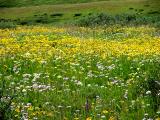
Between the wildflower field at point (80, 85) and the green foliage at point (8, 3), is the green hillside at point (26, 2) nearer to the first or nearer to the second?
the green foliage at point (8, 3)

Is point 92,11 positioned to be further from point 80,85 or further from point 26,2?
point 80,85

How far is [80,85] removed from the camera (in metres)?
12.5

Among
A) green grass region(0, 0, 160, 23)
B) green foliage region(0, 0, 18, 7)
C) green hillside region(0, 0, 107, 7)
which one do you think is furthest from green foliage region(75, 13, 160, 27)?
green foliage region(0, 0, 18, 7)

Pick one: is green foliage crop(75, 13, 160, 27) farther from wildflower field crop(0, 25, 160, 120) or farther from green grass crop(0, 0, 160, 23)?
wildflower field crop(0, 25, 160, 120)

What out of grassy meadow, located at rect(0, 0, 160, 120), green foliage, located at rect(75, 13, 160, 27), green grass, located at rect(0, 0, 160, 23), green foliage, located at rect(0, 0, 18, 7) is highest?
grassy meadow, located at rect(0, 0, 160, 120)

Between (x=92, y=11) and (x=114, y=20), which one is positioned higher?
(x=114, y=20)

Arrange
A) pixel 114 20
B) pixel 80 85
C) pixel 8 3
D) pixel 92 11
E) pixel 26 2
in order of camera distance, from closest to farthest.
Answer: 1. pixel 80 85
2. pixel 114 20
3. pixel 92 11
4. pixel 26 2
5. pixel 8 3

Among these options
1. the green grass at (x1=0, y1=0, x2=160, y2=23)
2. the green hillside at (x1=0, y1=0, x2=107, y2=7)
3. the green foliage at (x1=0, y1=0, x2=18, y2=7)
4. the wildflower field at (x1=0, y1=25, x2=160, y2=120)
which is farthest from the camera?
the green foliage at (x1=0, y1=0, x2=18, y2=7)

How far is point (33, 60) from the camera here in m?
16.4

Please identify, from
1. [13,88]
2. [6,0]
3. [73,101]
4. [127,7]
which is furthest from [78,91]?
[6,0]

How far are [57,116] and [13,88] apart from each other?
2.70 metres

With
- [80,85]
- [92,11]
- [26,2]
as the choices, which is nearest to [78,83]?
[80,85]

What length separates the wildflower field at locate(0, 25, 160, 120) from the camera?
9469 millimetres

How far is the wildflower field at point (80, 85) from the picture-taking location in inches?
373
